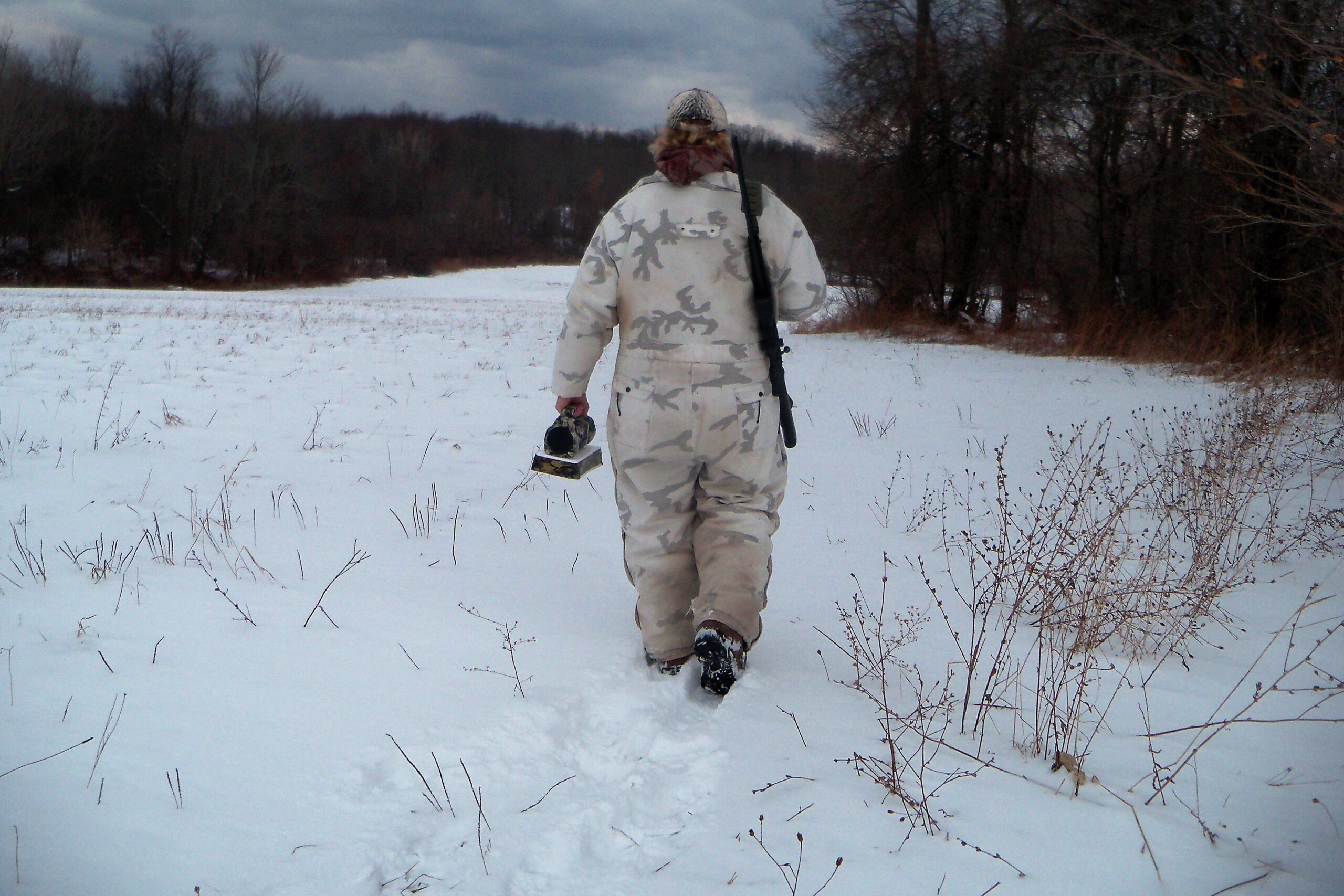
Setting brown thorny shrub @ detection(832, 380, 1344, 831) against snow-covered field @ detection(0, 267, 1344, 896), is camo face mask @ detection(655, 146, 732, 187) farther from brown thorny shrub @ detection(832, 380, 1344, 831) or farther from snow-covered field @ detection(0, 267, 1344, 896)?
snow-covered field @ detection(0, 267, 1344, 896)

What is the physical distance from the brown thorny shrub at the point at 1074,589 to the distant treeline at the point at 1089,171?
229 cm

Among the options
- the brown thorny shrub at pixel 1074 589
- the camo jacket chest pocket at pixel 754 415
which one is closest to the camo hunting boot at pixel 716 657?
the brown thorny shrub at pixel 1074 589

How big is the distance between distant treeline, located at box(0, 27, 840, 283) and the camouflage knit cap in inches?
698

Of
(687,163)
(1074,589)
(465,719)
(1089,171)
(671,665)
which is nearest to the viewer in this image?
(465,719)

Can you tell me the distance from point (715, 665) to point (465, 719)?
2.75 ft

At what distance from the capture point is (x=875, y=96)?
56.5 ft

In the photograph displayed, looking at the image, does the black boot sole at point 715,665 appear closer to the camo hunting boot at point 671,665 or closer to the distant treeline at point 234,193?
the camo hunting boot at point 671,665

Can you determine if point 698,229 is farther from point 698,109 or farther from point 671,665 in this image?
point 671,665

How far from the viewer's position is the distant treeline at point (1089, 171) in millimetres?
10359

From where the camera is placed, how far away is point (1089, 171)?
1482 centimetres

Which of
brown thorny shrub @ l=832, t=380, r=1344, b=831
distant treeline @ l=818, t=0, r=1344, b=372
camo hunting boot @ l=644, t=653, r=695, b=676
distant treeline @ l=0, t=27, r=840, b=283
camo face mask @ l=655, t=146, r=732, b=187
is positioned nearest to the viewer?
brown thorny shrub @ l=832, t=380, r=1344, b=831

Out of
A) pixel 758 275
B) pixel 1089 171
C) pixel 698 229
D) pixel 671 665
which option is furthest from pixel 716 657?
pixel 1089 171

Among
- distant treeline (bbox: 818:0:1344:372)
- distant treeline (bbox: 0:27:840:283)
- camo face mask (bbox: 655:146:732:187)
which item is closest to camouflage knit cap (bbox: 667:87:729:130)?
camo face mask (bbox: 655:146:732:187)

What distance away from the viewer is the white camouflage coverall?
2947 mm
